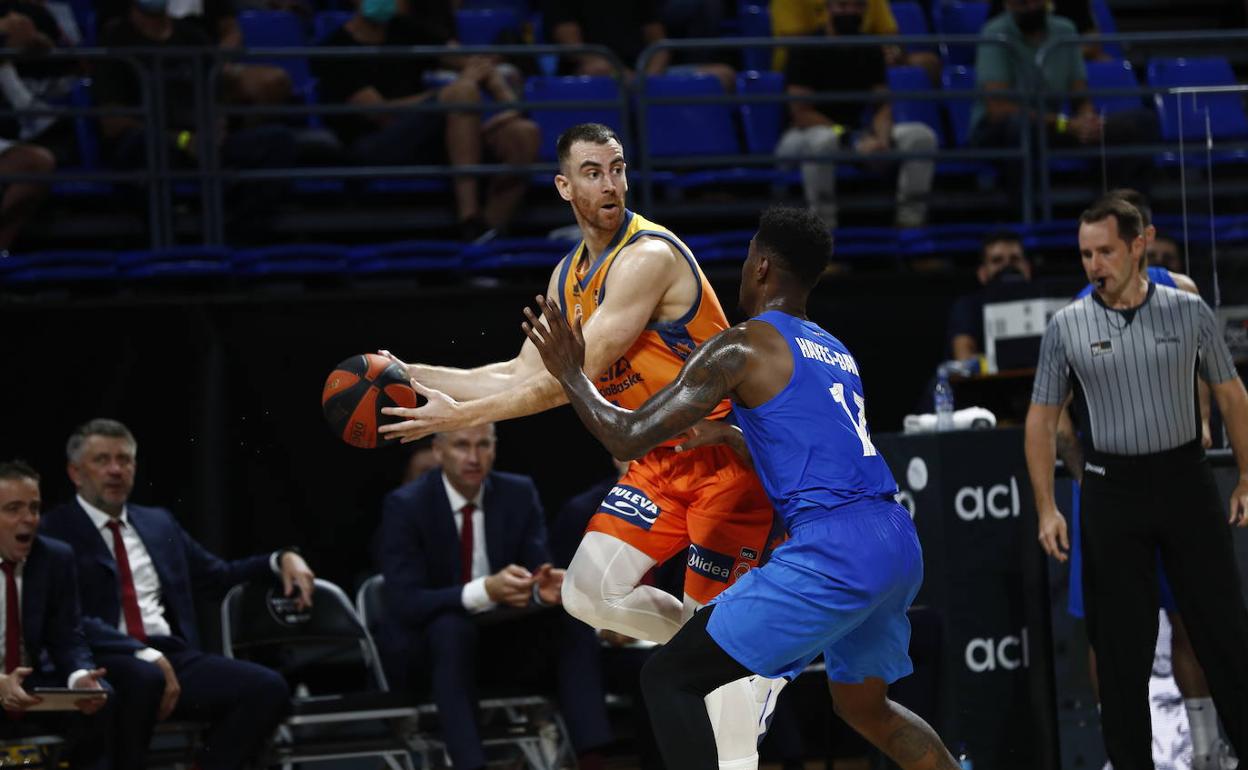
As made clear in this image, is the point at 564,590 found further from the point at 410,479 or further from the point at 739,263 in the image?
the point at 739,263

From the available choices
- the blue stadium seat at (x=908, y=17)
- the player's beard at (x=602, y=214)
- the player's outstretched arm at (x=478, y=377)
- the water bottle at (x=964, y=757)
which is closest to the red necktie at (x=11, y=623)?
the player's outstretched arm at (x=478, y=377)

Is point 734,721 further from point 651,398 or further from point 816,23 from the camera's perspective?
point 816,23

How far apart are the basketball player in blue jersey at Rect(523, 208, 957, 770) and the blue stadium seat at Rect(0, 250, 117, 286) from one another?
491 cm

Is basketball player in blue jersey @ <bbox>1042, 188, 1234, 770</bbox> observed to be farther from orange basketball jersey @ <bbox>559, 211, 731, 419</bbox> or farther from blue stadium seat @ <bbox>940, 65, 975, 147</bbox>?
blue stadium seat @ <bbox>940, 65, 975, 147</bbox>

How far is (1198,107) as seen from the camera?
771 cm

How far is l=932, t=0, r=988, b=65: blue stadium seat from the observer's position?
11.5m

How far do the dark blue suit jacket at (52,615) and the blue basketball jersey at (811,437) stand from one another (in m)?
3.39

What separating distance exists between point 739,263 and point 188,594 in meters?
3.83

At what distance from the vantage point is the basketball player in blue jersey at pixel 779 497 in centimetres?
422

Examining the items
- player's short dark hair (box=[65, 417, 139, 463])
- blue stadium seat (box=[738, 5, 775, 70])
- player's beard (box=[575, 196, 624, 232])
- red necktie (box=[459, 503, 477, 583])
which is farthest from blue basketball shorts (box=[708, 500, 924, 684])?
blue stadium seat (box=[738, 5, 775, 70])

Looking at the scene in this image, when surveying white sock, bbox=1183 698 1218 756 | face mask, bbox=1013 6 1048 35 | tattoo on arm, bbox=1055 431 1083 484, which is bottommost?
white sock, bbox=1183 698 1218 756

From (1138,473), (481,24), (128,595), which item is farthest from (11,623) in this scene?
(481,24)

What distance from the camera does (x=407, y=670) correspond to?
7.07 m

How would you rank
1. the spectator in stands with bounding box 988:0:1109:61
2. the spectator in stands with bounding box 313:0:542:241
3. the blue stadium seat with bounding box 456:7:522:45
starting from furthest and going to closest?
the spectator in stands with bounding box 988:0:1109:61, the blue stadium seat with bounding box 456:7:522:45, the spectator in stands with bounding box 313:0:542:241
